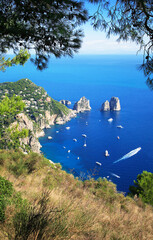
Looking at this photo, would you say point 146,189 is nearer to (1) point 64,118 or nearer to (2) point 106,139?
(2) point 106,139

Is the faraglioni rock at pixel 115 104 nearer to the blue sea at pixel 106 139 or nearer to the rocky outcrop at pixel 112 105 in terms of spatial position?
the rocky outcrop at pixel 112 105

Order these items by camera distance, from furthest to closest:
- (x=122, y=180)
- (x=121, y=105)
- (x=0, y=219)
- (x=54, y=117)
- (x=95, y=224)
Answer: (x=121, y=105), (x=54, y=117), (x=122, y=180), (x=95, y=224), (x=0, y=219)

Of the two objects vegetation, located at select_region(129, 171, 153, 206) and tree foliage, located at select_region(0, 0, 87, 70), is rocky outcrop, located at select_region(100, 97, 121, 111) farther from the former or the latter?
tree foliage, located at select_region(0, 0, 87, 70)

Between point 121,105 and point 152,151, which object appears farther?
point 121,105

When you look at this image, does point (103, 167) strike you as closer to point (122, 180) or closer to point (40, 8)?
point (122, 180)

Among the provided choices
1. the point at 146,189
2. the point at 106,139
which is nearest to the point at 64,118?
the point at 106,139

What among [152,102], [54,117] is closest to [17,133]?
[54,117]

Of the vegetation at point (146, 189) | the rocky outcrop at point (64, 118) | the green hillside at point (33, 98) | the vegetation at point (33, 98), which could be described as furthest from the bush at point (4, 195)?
the rocky outcrop at point (64, 118)

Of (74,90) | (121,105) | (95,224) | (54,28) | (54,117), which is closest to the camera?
(95,224)

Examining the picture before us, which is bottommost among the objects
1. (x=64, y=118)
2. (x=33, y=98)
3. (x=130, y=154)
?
(x=130, y=154)
